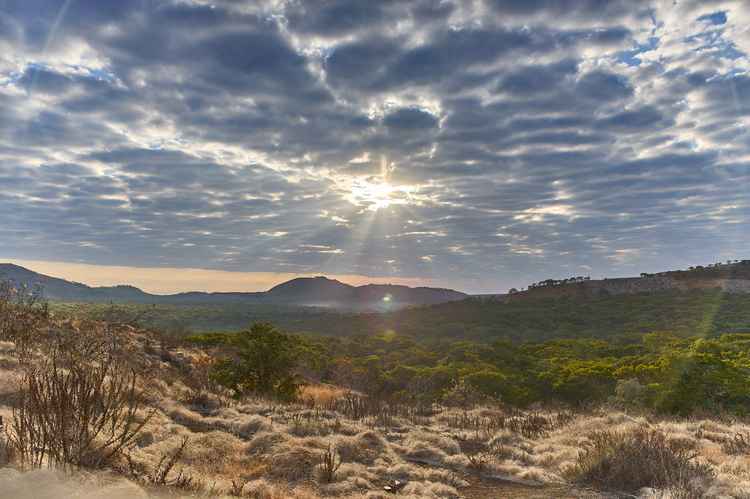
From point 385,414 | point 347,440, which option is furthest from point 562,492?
point 385,414

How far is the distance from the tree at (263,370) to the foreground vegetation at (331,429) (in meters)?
0.05

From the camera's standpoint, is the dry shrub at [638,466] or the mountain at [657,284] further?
the mountain at [657,284]

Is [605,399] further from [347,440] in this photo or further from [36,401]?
[36,401]

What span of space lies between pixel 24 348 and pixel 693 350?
20203 mm

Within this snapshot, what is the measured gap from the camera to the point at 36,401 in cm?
490

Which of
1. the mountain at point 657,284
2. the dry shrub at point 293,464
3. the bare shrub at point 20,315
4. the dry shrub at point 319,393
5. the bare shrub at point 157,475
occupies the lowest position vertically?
the dry shrub at point 319,393

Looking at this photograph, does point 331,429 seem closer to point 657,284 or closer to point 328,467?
point 328,467

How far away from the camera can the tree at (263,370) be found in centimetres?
1532

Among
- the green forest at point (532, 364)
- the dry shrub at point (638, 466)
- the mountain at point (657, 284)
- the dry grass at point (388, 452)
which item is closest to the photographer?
the dry grass at point (388, 452)

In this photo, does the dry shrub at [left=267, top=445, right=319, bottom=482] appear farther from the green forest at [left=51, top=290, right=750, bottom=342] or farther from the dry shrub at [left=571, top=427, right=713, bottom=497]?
the green forest at [left=51, top=290, right=750, bottom=342]

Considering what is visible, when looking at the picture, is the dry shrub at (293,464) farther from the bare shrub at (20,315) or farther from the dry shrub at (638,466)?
the bare shrub at (20,315)

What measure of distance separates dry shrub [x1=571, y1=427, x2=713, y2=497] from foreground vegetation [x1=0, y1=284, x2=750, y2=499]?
2 cm

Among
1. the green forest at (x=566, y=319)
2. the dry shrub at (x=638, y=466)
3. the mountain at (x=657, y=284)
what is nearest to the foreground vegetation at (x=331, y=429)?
the dry shrub at (x=638, y=466)

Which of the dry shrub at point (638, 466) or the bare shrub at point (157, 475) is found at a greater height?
the bare shrub at point (157, 475)
